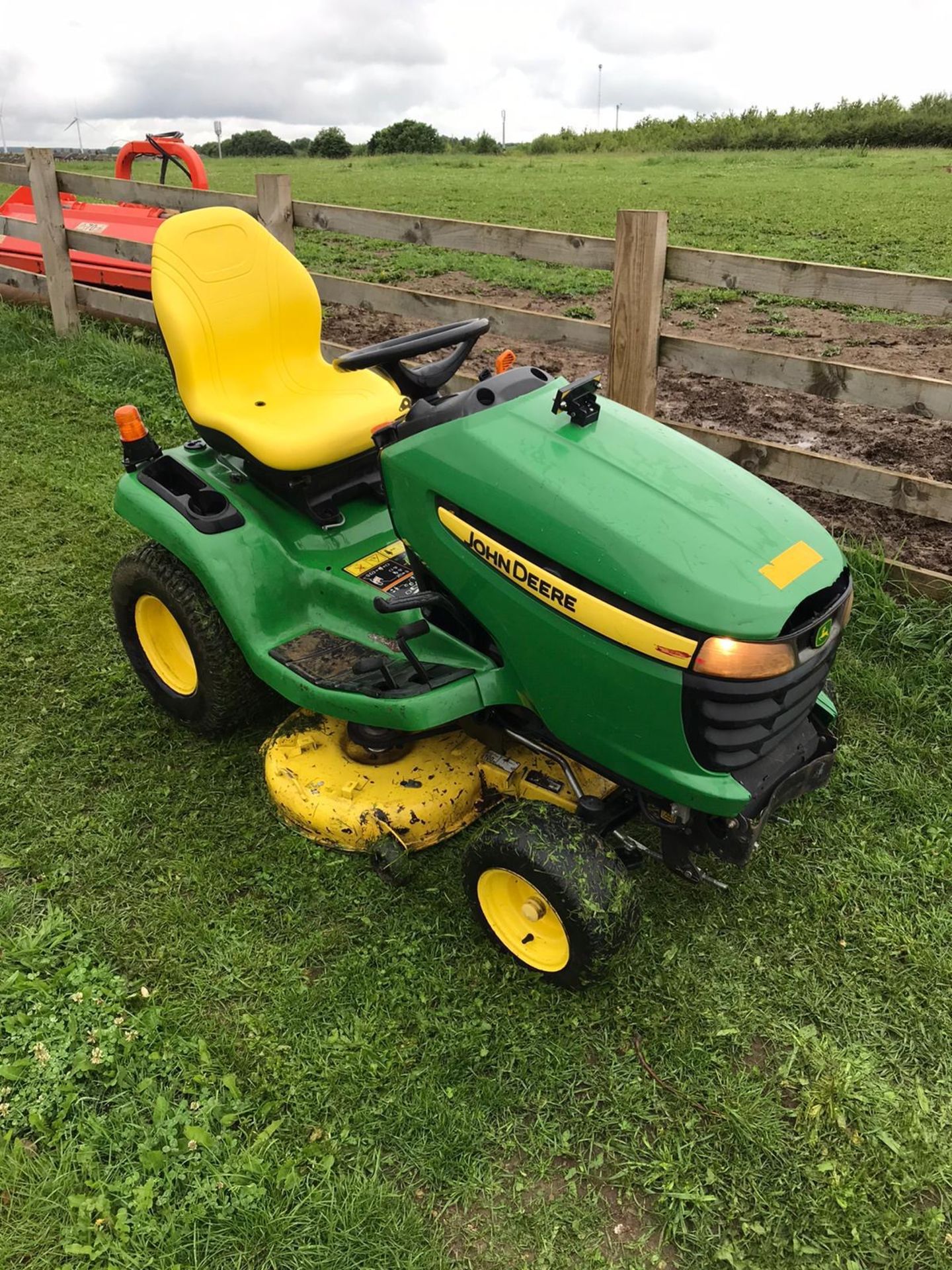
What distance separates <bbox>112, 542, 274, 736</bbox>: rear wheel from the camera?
2.79 metres

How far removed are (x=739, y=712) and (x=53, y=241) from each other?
6522 mm

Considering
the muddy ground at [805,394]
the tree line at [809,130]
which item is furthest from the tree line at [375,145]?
the muddy ground at [805,394]

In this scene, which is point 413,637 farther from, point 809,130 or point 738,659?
point 809,130

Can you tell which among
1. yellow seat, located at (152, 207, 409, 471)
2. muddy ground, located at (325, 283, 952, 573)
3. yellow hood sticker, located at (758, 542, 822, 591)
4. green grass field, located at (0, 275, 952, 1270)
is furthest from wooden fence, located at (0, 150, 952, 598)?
yellow hood sticker, located at (758, 542, 822, 591)

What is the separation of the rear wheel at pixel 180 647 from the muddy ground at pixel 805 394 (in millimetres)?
2451

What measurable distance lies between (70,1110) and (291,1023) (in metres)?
0.48

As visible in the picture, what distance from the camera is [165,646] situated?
10.2ft

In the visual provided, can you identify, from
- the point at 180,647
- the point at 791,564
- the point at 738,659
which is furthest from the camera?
the point at 180,647

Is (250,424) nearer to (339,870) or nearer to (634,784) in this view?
(339,870)

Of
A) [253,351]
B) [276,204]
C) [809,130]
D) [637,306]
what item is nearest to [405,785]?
[253,351]

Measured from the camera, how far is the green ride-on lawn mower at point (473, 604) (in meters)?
1.91

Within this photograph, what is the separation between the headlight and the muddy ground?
81.5 inches

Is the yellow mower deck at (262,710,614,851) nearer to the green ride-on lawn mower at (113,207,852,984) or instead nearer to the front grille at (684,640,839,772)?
the green ride-on lawn mower at (113,207,852,984)

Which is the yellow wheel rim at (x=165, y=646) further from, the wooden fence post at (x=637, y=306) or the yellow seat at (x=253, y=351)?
the wooden fence post at (x=637, y=306)
